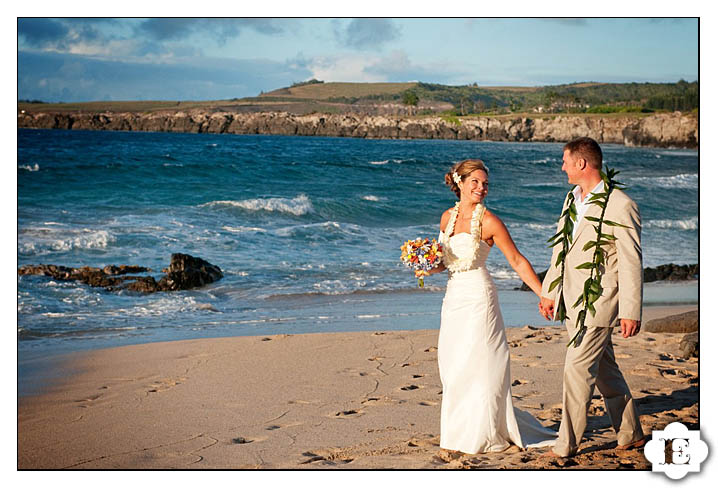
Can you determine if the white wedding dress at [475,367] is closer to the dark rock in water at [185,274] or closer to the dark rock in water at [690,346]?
the dark rock in water at [690,346]

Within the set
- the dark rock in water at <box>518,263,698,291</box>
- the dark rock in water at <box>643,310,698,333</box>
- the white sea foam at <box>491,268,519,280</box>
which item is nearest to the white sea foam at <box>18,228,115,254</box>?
the white sea foam at <box>491,268,519,280</box>

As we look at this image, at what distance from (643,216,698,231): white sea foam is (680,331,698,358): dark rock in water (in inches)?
504

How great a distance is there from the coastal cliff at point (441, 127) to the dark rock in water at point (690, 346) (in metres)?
48.2

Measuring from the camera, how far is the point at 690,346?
659 cm

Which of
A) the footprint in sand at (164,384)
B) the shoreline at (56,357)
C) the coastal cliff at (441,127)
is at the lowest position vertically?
the shoreline at (56,357)

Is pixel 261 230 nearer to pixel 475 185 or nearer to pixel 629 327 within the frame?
pixel 475 185

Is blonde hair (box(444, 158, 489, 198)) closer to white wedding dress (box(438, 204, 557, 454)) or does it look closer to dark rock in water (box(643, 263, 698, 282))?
white wedding dress (box(438, 204, 557, 454))

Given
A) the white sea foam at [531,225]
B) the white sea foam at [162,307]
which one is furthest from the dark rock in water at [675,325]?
the white sea foam at [531,225]

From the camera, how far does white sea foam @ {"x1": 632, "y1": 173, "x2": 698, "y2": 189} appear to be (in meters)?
28.4

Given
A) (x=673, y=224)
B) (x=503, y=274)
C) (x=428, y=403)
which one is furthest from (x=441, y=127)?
(x=428, y=403)

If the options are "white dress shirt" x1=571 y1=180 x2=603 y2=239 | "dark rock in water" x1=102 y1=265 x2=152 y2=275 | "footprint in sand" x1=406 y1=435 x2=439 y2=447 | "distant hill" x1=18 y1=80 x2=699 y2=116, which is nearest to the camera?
"white dress shirt" x1=571 y1=180 x2=603 y2=239

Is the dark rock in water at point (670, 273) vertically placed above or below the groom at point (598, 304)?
below

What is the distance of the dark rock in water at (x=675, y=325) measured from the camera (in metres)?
7.71
